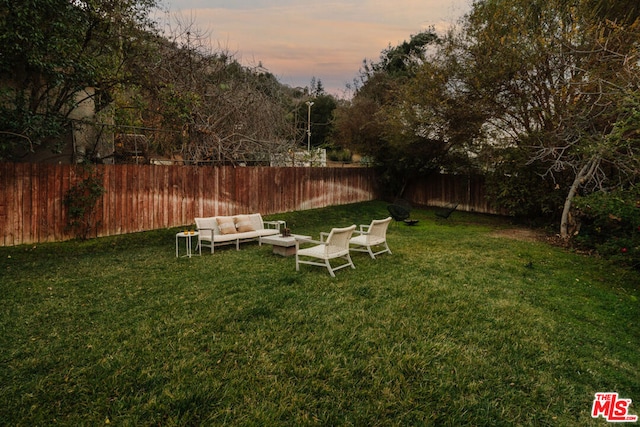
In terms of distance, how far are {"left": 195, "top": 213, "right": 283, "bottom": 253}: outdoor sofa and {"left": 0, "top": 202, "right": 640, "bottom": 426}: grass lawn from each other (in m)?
1.01

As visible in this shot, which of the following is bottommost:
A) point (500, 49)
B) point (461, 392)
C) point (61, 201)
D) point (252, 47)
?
point (461, 392)

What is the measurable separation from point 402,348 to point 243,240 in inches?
225

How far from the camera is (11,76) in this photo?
757 centimetres

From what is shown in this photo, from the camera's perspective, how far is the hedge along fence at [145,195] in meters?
7.40

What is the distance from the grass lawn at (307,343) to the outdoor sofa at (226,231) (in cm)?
101

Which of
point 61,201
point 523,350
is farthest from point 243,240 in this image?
point 523,350

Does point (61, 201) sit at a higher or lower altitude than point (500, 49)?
lower

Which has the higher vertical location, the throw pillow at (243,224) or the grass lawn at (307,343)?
the throw pillow at (243,224)


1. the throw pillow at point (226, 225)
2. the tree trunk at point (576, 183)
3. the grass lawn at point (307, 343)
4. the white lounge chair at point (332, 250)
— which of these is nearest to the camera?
the grass lawn at point (307, 343)

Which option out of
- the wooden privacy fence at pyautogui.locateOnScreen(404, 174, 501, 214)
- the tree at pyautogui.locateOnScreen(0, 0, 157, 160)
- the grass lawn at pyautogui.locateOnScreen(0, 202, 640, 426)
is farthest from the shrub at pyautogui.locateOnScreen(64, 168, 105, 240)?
the wooden privacy fence at pyautogui.locateOnScreen(404, 174, 501, 214)

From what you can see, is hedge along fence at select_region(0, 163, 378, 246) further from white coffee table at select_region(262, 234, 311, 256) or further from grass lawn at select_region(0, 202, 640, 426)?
white coffee table at select_region(262, 234, 311, 256)

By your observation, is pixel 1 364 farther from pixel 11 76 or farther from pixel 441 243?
pixel 441 243

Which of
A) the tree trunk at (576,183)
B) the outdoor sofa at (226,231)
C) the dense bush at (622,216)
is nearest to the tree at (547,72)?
the tree trunk at (576,183)

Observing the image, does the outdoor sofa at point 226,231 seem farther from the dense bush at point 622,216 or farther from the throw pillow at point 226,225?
the dense bush at point 622,216
